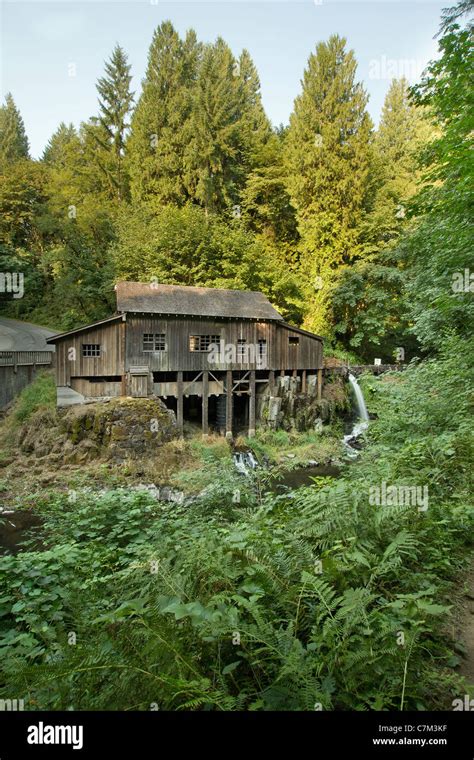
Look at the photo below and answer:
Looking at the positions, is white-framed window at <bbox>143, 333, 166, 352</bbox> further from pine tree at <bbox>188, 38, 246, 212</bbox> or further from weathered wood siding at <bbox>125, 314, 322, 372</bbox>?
pine tree at <bbox>188, 38, 246, 212</bbox>

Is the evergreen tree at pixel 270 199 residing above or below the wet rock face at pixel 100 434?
above

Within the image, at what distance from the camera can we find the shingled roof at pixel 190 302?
17.7 metres

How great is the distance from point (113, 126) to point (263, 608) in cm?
3522

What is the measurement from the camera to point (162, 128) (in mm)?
27516

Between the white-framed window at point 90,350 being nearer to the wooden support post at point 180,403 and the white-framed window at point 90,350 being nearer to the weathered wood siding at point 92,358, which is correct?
the weathered wood siding at point 92,358

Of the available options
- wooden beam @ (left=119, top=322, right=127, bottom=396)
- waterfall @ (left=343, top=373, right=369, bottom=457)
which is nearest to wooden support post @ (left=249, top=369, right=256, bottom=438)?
waterfall @ (left=343, top=373, right=369, bottom=457)

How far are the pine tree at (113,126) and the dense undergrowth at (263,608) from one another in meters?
30.2

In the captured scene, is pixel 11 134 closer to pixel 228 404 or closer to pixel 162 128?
pixel 162 128

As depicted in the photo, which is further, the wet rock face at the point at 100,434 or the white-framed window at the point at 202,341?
the white-framed window at the point at 202,341

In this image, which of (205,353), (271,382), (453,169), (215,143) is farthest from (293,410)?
(215,143)

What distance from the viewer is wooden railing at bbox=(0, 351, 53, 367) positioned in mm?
18391

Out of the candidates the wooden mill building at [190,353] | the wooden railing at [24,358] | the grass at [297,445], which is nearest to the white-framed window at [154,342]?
the wooden mill building at [190,353]

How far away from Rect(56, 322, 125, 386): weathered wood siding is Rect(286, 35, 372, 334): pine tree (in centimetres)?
1372
